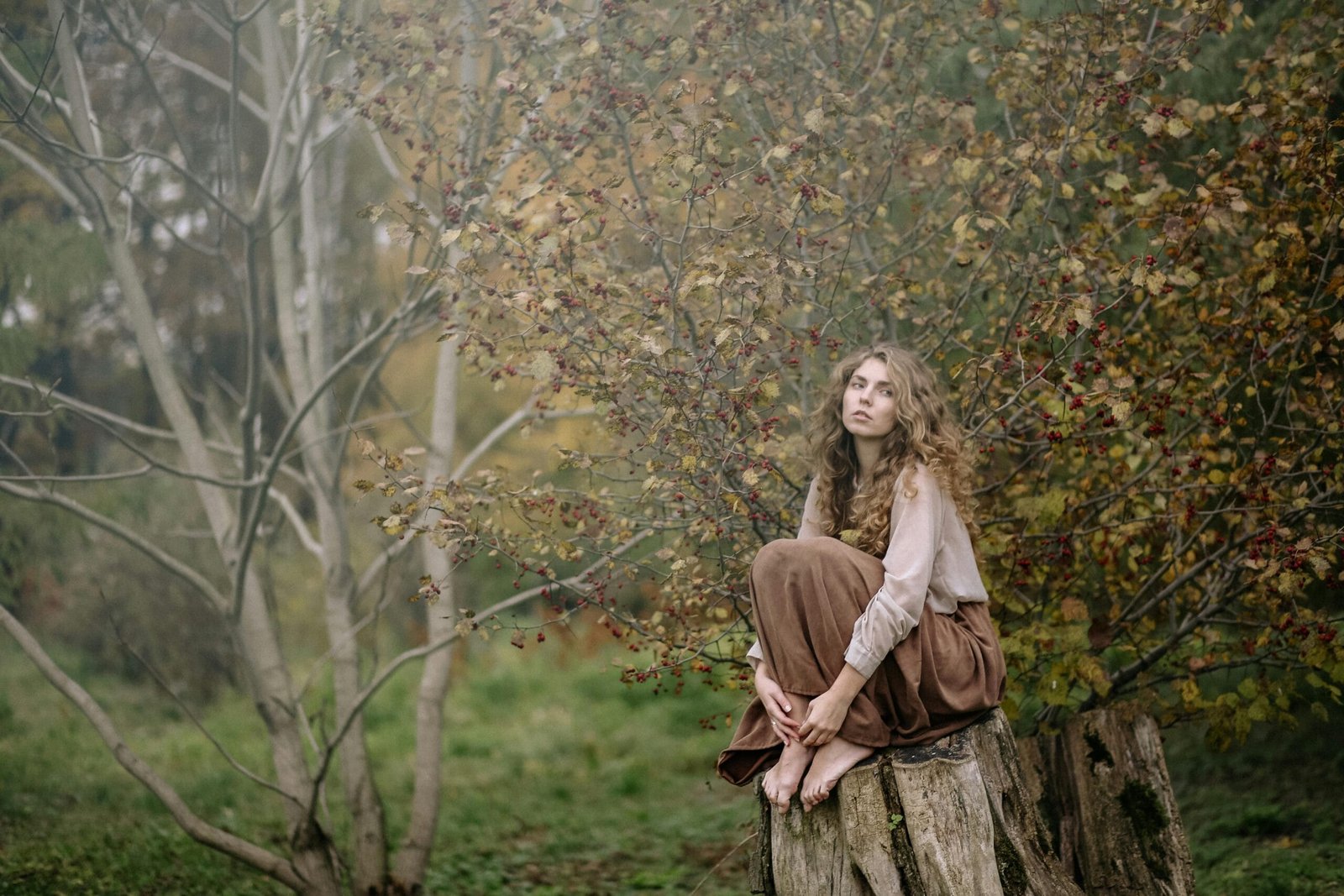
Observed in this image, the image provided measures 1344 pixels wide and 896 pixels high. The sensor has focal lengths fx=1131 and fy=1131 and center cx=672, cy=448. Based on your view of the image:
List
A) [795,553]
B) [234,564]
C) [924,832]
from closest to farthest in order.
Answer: [924,832]
[795,553]
[234,564]

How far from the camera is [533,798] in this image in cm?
733

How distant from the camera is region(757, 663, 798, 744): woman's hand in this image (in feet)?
10.1

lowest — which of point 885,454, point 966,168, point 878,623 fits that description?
point 878,623

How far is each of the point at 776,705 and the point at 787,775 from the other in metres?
Answer: 0.19

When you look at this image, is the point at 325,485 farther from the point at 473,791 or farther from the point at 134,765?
the point at 473,791

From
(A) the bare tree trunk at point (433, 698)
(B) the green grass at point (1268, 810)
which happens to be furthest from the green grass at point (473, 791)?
(B) the green grass at point (1268, 810)

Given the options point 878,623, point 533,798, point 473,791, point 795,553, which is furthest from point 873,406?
point 473,791

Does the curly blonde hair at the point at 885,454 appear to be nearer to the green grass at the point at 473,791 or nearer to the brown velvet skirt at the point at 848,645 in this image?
the brown velvet skirt at the point at 848,645

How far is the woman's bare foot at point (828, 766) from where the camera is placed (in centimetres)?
296

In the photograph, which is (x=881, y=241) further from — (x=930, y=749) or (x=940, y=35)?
(x=930, y=749)

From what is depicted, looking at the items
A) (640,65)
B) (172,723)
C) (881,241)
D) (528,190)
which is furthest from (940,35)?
(172,723)

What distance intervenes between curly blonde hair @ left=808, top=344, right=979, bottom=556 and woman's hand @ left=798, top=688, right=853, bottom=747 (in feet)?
1.80

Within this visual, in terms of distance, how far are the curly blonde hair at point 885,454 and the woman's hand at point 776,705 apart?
49 cm

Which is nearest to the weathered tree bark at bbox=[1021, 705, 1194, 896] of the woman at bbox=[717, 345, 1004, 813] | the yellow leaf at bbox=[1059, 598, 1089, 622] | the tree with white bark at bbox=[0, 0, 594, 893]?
the yellow leaf at bbox=[1059, 598, 1089, 622]
